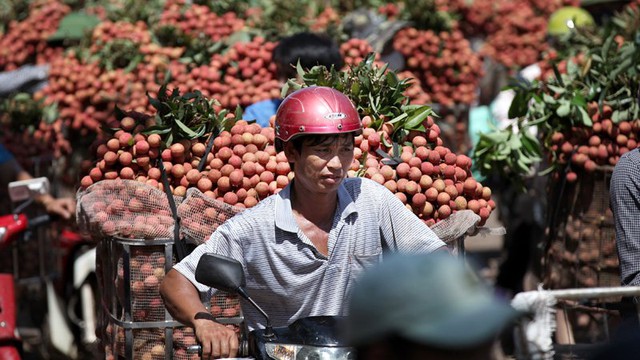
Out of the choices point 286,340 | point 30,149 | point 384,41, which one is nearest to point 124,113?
point 286,340

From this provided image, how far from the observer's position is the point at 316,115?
3.89 metres

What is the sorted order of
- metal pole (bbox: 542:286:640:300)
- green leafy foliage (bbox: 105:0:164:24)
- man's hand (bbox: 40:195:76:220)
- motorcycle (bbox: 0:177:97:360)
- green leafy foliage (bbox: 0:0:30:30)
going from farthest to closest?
1. green leafy foliage (bbox: 0:0:30:30)
2. green leafy foliage (bbox: 105:0:164:24)
3. motorcycle (bbox: 0:177:97:360)
4. man's hand (bbox: 40:195:76:220)
5. metal pole (bbox: 542:286:640:300)

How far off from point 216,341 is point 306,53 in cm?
323

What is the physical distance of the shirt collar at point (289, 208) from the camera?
154 inches

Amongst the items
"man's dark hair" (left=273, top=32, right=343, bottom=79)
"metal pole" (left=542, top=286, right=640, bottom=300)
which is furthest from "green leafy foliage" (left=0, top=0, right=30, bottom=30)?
"metal pole" (left=542, top=286, right=640, bottom=300)

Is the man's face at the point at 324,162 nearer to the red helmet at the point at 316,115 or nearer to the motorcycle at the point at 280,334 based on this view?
the red helmet at the point at 316,115

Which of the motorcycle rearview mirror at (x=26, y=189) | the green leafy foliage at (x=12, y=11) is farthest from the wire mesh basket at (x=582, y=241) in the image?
the green leafy foliage at (x=12, y=11)

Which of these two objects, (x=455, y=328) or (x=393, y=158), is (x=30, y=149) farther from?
(x=455, y=328)

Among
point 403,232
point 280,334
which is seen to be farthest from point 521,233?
point 280,334

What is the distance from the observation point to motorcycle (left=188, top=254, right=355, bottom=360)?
3.45 metres

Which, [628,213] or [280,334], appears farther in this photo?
[628,213]

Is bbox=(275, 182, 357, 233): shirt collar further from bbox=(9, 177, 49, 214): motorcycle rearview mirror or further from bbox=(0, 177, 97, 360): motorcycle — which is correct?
bbox=(0, 177, 97, 360): motorcycle

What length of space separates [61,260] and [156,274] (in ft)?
10.8

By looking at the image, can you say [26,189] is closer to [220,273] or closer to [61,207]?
[61,207]
